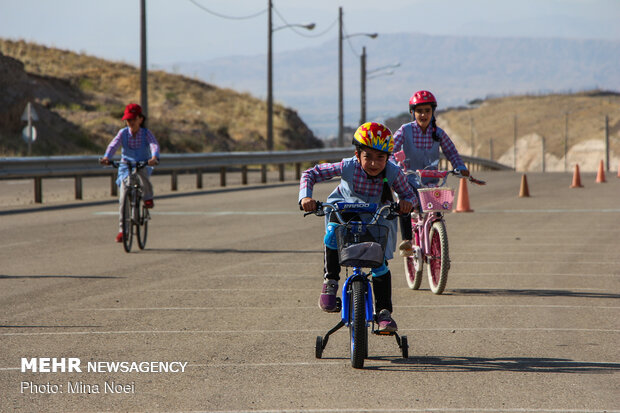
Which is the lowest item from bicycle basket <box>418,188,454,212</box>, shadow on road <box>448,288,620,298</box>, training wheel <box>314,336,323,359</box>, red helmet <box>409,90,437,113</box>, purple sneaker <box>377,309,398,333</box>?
shadow on road <box>448,288,620,298</box>

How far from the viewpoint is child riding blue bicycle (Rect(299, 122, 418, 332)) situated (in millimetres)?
6824

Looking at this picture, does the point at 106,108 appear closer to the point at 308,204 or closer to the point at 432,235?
the point at 432,235

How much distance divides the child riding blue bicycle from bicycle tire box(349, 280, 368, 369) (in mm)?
256

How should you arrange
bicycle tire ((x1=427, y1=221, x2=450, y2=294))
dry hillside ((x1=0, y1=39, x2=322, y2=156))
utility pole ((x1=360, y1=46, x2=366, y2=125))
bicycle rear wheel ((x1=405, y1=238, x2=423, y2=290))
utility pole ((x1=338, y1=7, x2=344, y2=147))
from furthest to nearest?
utility pole ((x1=360, y1=46, x2=366, y2=125))
utility pole ((x1=338, y1=7, x2=344, y2=147))
dry hillside ((x1=0, y1=39, x2=322, y2=156))
bicycle rear wheel ((x1=405, y1=238, x2=423, y2=290))
bicycle tire ((x1=427, y1=221, x2=450, y2=294))

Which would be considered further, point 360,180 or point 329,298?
point 360,180

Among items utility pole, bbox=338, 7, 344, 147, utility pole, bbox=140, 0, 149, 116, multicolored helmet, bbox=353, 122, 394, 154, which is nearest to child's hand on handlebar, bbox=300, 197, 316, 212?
multicolored helmet, bbox=353, 122, 394, 154

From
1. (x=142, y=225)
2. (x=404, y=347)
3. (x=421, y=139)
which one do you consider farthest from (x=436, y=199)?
(x=142, y=225)

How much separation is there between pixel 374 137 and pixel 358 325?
126 centimetres

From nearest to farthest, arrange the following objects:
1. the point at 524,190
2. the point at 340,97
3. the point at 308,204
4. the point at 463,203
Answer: the point at 308,204, the point at 463,203, the point at 524,190, the point at 340,97

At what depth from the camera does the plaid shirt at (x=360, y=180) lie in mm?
6977

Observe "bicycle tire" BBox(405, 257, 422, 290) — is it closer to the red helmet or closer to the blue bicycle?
the red helmet

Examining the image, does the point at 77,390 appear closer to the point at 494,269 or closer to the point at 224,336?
the point at 224,336

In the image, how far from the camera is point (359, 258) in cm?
657

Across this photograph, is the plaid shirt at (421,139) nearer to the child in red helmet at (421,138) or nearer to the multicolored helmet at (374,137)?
the child in red helmet at (421,138)
